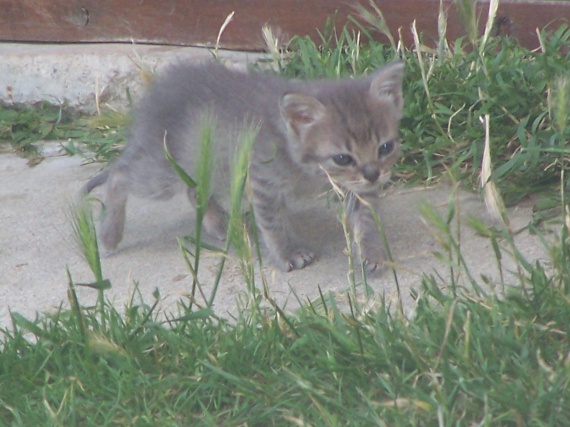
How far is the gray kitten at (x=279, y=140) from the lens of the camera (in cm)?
387

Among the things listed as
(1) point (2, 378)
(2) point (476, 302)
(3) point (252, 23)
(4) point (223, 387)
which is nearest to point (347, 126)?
(2) point (476, 302)

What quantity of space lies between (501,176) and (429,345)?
1.63 meters

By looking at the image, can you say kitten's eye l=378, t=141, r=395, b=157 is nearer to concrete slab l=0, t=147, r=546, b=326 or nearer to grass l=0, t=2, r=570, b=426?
concrete slab l=0, t=147, r=546, b=326

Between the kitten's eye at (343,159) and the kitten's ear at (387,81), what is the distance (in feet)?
0.98

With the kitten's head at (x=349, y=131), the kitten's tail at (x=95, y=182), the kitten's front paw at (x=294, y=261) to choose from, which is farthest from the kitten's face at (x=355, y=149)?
the kitten's tail at (x=95, y=182)

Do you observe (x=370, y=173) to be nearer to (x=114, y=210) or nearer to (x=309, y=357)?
(x=309, y=357)

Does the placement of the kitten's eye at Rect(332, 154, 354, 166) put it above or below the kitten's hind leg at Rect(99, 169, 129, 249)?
above

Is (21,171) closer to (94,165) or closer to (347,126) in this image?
(94,165)

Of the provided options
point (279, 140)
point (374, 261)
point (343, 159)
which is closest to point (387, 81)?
point (343, 159)

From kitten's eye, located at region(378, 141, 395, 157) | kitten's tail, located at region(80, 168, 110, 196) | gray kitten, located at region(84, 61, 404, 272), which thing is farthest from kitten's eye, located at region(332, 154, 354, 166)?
kitten's tail, located at region(80, 168, 110, 196)

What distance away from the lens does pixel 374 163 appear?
12.7 feet

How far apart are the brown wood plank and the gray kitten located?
1.45 m

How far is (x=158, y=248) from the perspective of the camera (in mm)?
4230

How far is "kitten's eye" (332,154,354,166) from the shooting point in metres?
3.88
